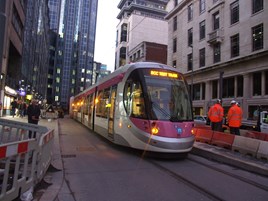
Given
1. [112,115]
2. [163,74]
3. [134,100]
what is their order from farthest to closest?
1. [112,115]
2. [163,74]
3. [134,100]

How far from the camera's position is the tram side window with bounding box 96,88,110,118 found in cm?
1294

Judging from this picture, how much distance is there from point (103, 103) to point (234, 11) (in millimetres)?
24813

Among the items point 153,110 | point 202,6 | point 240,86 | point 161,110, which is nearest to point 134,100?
point 153,110

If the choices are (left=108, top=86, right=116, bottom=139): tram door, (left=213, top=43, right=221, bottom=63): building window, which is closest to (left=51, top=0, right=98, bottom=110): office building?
(left=213, top=43, right=221, bottom=63): building window

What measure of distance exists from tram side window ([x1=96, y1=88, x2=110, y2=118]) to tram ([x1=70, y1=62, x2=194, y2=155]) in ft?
5.61

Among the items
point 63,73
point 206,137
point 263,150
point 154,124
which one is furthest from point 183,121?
point 63,73

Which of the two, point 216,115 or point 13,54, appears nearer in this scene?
point 216,115

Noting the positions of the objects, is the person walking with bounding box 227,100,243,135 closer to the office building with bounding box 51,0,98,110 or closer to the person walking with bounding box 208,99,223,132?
the person walking with bounding box 208,99,223,132

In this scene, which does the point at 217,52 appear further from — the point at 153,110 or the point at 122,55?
the point at 122,55

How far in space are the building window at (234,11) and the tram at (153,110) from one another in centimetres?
2512

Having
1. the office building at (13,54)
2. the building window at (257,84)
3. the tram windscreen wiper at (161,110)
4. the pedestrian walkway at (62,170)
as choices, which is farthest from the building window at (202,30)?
the tram windscreen wiper at (161,110)

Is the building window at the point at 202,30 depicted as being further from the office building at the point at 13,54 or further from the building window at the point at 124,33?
the building window at the point at 124,33

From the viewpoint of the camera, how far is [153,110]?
30.3 feet

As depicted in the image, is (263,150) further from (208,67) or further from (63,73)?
(63,73)
